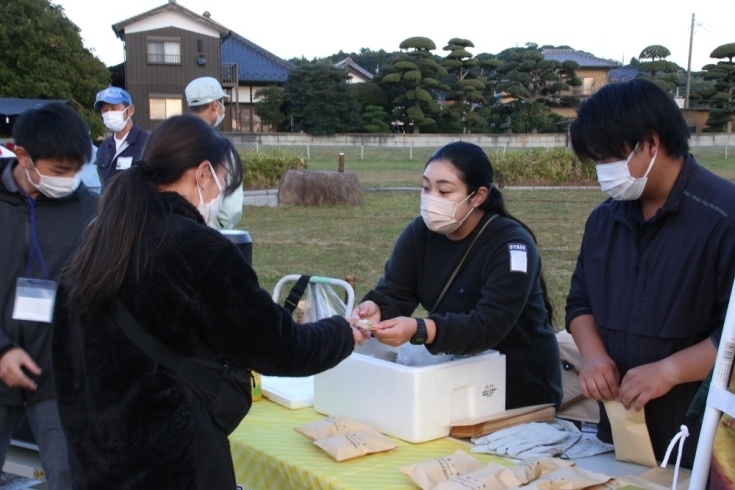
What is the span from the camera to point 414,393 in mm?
2062

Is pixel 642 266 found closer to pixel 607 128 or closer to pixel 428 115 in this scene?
pixel 607 128

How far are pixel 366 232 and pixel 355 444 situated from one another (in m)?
8.35

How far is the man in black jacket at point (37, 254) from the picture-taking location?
2.47m

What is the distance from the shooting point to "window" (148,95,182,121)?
34594 millimetres

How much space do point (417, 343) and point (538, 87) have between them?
35039mm

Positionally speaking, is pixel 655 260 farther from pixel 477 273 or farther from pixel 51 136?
pixel 51 136

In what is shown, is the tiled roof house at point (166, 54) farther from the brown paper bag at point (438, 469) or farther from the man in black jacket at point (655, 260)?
the brown paper bag at point (438, 469)

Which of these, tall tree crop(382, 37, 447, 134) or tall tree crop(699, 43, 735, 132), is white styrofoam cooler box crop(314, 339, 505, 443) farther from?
tall tree crop(699, 43, 735, 132)

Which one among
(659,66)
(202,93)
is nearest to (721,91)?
(659,66)

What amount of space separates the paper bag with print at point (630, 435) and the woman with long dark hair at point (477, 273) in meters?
0.43

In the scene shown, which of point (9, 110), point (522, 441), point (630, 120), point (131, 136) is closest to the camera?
point (630, 120)

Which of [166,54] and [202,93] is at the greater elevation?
[166,54]

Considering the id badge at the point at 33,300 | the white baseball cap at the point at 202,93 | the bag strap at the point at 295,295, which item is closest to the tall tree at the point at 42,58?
the white baseball cap at the point at 202,93

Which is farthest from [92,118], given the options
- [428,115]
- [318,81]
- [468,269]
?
[468,269]
